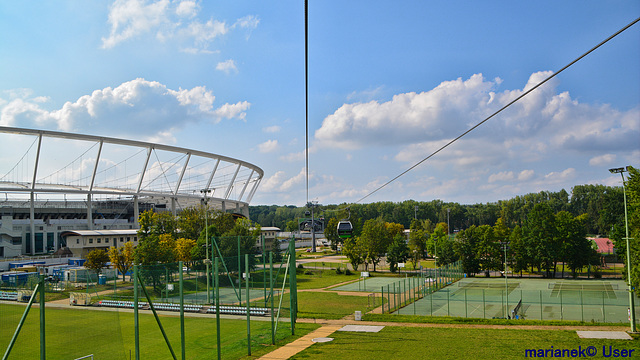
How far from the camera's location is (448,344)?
62.2 ft

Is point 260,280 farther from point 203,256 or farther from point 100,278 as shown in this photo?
point 203,256

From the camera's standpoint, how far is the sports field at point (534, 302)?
28.5m

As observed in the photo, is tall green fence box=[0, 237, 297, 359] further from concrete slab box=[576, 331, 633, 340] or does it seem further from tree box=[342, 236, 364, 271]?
tree box=[342, 236, 364, 271]

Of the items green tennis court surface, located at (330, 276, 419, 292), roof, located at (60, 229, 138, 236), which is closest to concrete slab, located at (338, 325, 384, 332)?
green tennis court surface, located at (330, 276, 419, 292)

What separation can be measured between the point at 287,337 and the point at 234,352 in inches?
140

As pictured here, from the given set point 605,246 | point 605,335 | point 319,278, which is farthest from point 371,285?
point 605,246

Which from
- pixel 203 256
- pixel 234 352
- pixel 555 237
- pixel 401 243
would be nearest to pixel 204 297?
pixel 234 352

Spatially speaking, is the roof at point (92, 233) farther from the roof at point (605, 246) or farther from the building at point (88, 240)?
the roof at point (605, 246)

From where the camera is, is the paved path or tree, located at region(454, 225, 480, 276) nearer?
the paved path

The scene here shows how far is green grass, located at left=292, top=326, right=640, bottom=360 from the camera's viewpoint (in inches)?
671

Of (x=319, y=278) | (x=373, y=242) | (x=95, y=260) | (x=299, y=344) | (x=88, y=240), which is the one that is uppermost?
(x=88, y=240)

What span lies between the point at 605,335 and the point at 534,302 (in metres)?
15.0

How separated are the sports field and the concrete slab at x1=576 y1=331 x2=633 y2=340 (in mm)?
5003

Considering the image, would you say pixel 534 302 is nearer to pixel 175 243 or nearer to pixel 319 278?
pixel 319 278
